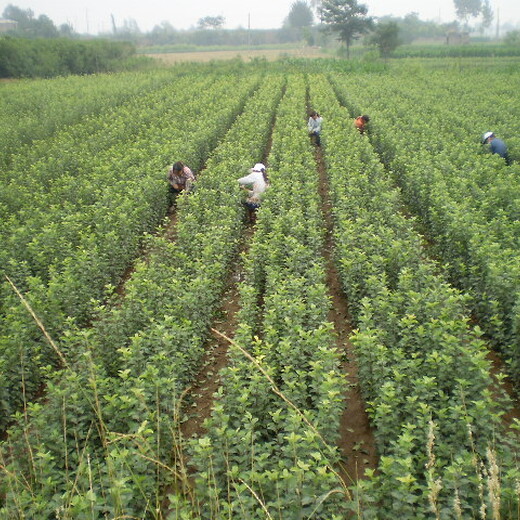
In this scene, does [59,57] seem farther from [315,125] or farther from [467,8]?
[467,8]

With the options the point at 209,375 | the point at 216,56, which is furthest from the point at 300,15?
the point at 209,375

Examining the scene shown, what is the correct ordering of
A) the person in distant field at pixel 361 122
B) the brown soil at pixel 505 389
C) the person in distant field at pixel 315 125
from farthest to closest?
the person in distant field at pixel 315 125 → the person in distant field at pixel 361 122 → the brown soil at pixel 505 389

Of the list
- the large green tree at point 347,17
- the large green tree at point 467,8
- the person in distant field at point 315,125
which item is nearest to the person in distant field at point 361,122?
the person in distant field at point 315,125

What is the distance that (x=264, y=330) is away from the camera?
233 inches

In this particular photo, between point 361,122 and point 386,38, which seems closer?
point 361,122

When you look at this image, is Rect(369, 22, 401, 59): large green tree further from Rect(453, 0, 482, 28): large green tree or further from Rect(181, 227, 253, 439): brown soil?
Rect(453, 0, 482, 28): large green tree

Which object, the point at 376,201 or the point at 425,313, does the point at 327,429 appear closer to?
the point at 425,313

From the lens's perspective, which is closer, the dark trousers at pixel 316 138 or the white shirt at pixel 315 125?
the white shirt at pixel 315 125

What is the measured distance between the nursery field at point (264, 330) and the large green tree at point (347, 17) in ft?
146

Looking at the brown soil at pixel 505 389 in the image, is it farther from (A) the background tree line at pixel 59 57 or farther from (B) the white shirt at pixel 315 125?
(A) the background tree line at pixel 59 57

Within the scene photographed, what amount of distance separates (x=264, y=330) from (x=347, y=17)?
57817 millimetres

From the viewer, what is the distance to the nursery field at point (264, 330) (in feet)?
12.1

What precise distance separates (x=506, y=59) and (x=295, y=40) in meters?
76.7

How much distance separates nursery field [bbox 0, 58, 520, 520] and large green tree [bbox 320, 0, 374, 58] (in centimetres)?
4446
